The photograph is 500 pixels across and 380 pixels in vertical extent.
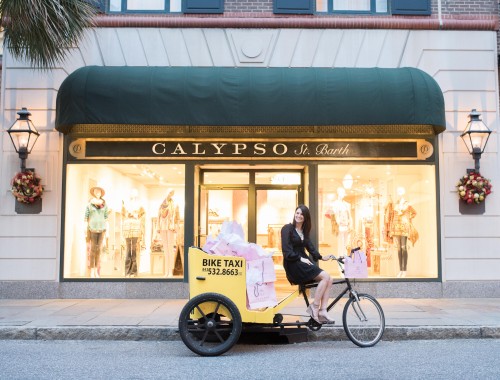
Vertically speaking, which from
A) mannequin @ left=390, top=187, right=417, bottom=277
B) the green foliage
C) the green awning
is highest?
the green foliage

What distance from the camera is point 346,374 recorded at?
18.2ft

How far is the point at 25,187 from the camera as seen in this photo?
10148 millimetres

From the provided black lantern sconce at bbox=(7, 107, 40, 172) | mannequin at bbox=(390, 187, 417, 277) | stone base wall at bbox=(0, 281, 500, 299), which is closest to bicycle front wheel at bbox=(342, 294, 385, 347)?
stone base wall at bbox=(0, 281, 500, 299)

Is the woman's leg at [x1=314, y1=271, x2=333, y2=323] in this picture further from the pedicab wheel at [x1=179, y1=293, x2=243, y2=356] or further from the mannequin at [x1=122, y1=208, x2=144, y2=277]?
the mannequin at [x1=122, y1=208, x2=144, y2=277]

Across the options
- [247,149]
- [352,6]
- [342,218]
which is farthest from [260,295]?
[352,6]

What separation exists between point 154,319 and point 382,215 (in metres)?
5.28

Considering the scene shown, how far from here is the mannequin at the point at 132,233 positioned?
10870 millimetres

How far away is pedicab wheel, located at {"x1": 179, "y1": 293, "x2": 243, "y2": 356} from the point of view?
20.8 feet

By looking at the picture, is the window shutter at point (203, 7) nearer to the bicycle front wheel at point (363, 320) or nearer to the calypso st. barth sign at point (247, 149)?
the calypso st. barth sign at point (247, 149)

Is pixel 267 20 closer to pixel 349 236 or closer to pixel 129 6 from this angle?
pixel 129 6

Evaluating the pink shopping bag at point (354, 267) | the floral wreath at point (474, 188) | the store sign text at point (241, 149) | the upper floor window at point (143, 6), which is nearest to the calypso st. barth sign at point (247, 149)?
the store sign text at point (241, 149)

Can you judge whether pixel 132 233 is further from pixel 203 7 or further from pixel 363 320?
pixel 363 320

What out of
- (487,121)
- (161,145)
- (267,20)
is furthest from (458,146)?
(161,145)

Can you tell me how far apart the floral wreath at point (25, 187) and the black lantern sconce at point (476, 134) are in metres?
8.26
